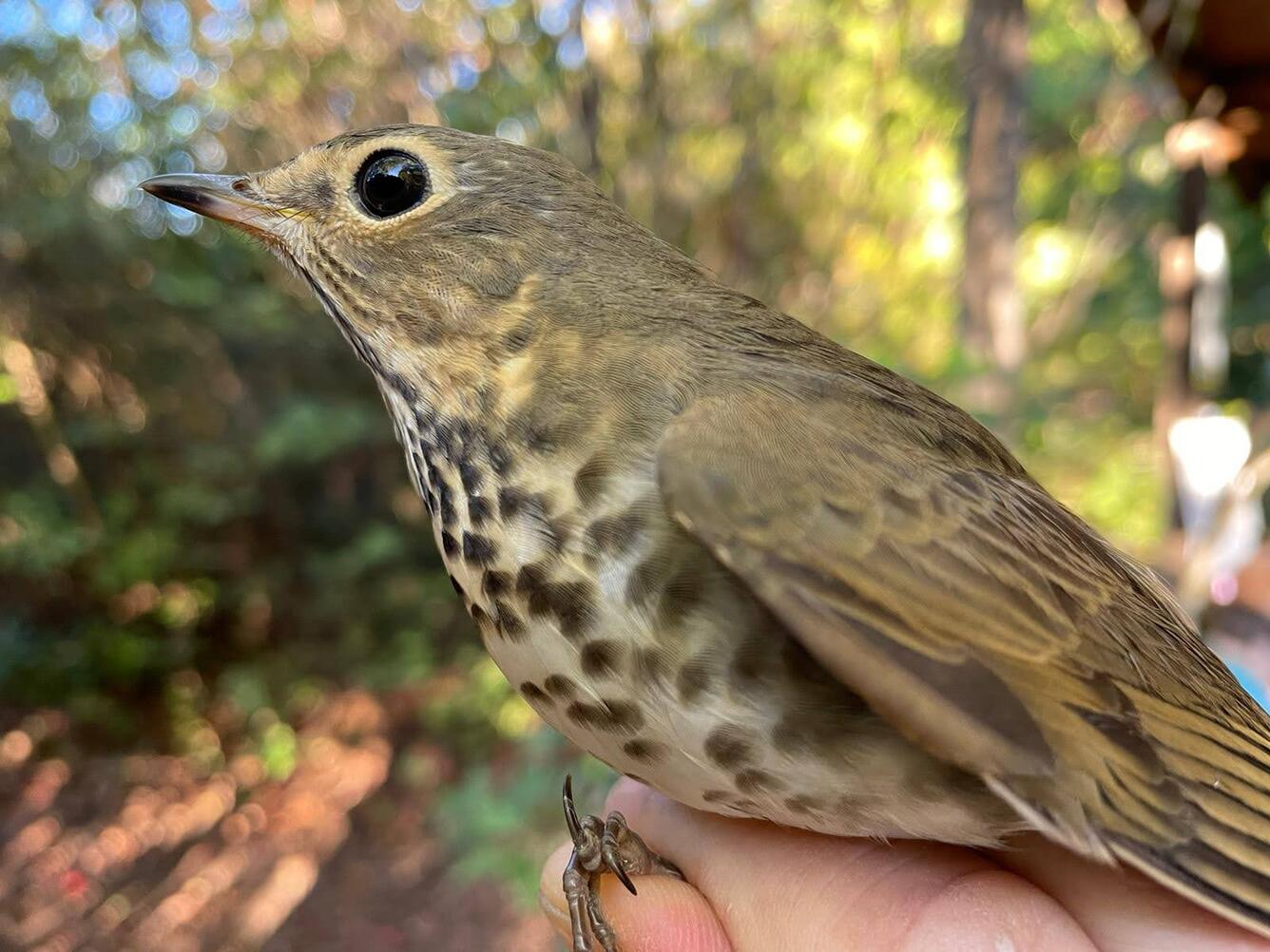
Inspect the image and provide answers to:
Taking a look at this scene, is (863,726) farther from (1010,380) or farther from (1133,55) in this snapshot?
(1133,55)

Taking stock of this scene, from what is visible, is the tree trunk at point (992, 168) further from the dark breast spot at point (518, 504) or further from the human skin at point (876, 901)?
the dark breast spot at point (518, 504)

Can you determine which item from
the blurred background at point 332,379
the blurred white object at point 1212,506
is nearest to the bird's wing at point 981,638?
the blurred white object at point 1212,506

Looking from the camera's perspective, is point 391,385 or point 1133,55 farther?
point 1133,55

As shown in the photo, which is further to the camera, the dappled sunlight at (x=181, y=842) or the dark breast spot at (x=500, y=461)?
the dappled sunlight at (x=181, y=842)

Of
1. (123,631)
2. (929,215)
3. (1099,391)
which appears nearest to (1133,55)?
(929,215)

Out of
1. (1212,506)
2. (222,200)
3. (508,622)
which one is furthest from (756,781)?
(1212,506)

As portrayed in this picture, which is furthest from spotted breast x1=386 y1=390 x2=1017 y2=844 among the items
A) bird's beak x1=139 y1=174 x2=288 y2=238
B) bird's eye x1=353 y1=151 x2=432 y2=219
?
bird's beak x1=139 y1=174 x2=288 y2=238

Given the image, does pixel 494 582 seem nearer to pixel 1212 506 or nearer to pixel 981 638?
pixel 981 638
